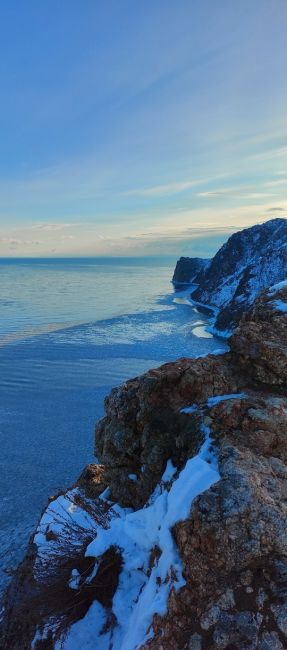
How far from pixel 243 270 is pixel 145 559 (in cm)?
8098

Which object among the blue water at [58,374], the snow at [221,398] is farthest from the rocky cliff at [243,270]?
the snow at [221,398]

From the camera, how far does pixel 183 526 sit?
16.2 ft

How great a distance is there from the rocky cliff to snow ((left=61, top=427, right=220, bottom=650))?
1889 inches

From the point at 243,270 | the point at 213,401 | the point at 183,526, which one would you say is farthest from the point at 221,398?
the point at 243,270

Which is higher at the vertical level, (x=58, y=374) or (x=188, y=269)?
(x=188, y=269)

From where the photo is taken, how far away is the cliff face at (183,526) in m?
4.43

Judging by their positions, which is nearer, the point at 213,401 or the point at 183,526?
the point at 183,526

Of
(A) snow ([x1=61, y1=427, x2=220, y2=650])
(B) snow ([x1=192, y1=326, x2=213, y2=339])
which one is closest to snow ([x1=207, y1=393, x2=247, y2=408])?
(A) snow ([x1=61, y1=427, x2=220, y2=650])

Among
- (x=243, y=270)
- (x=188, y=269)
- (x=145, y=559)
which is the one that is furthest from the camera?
(x=188, y=269)

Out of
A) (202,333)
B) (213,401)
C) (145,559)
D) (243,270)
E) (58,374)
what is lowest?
(58,374)

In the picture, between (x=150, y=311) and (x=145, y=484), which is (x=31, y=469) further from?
(x=150, y=311)

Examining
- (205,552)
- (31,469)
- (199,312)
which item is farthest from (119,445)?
(199,312)

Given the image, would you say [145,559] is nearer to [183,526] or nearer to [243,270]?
[183,526]

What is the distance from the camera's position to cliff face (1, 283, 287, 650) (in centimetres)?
443
